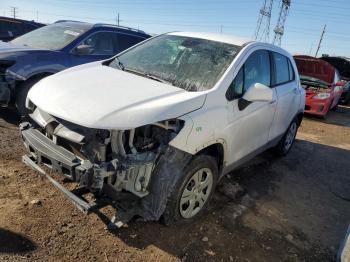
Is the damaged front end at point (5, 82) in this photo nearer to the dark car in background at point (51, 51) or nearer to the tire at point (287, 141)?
the dark car in background at point (51, 51)

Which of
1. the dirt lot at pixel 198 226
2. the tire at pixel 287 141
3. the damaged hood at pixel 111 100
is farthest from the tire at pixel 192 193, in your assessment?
the tire at pixel 287 141

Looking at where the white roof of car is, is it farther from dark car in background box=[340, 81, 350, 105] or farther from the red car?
dark car in background box=[340, 81, 350, 105]

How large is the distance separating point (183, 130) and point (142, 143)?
38 centimetres

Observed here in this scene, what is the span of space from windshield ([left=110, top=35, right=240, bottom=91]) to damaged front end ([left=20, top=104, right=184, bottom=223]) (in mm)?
750

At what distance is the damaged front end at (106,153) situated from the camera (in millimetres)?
2957

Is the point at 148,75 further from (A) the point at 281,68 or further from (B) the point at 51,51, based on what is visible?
(B) the point at 51,51

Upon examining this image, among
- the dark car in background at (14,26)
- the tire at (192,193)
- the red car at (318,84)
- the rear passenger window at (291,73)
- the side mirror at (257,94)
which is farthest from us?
the dark car in background at (14,26)

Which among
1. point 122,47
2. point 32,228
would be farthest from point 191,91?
point 122,47

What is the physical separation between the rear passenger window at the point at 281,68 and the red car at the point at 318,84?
542 cm

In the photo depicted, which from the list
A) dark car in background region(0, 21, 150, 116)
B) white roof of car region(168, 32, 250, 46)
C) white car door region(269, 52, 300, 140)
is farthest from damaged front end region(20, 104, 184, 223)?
white car door region(269, 52, 300, 140)

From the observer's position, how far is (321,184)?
556 cm

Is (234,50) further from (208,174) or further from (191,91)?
(208,174)

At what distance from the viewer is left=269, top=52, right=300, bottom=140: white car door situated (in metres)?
5.10

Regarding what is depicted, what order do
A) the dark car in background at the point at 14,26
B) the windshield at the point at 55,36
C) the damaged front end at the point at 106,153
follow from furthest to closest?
1. the dark car in background at the point at 14,26
2. the windshield at the point at 55,36
3. the damaged front end at the point at 106,153
